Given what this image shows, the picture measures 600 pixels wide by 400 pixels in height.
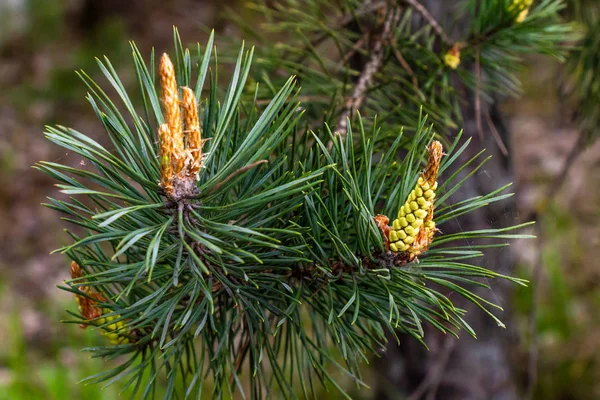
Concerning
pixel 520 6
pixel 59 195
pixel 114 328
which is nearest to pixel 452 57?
pixel 520 6

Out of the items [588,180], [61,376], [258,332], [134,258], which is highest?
[134,258]

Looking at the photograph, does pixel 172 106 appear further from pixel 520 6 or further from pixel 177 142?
pixel 520 6

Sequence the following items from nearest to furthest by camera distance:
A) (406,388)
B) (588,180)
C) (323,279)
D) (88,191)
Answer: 1. (88,191)
2. (323,279)
3. (406,388)
4. (588,180)

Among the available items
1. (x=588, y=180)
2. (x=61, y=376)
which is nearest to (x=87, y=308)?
(x=61, y=376)

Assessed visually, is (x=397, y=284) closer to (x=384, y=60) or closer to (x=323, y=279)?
(x=323, y=279)

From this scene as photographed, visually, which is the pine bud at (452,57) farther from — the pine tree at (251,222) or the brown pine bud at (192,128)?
the brown pine bud at (192,128)
